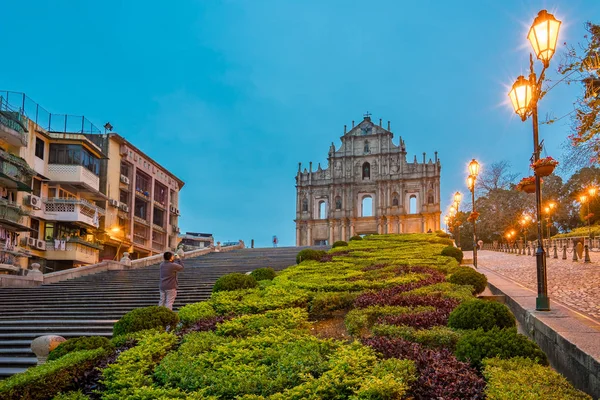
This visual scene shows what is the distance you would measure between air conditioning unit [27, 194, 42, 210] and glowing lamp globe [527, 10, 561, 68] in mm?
29525

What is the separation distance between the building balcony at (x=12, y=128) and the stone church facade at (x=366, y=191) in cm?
4211

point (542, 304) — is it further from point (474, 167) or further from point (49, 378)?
point (474, 167)

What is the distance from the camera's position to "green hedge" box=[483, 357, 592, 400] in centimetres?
512

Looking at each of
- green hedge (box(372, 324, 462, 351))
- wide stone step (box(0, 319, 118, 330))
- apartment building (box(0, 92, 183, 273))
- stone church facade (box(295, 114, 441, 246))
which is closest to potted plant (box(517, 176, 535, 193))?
green hedge (box(372, 324, 462, 351))

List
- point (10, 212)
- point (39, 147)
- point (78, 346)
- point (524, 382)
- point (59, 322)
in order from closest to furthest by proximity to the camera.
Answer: point (524, 382), point (78, 346), point (59, 322), point (10, 212), point (39, 147)

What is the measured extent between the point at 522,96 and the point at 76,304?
518 inches

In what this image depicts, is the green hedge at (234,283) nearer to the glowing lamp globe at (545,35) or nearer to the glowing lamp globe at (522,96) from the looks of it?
the glowing lamp globe at (522,96)

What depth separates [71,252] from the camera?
3384cm

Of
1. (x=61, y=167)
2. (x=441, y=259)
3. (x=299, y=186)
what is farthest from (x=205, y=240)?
(x=441, y=259)

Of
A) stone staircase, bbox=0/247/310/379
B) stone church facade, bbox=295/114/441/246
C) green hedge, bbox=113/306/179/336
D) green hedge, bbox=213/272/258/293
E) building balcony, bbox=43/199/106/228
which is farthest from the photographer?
stone church facade, bbox=295/114/441/246

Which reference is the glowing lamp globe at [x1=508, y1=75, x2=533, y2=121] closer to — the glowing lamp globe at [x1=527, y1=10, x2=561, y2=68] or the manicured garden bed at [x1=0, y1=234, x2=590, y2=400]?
the glowing lamp globe at [x1=527, y1=10, x2=561, y2=68]

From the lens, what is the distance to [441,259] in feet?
66.1

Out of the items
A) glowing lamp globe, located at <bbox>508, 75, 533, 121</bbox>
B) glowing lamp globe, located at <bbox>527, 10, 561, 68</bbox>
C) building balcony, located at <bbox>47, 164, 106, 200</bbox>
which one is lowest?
glowing lamp globe, located at <bbox>508, 75, 533, 121</bbox>

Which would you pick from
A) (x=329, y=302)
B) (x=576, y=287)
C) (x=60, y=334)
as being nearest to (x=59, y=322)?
(x=60, y=334)
